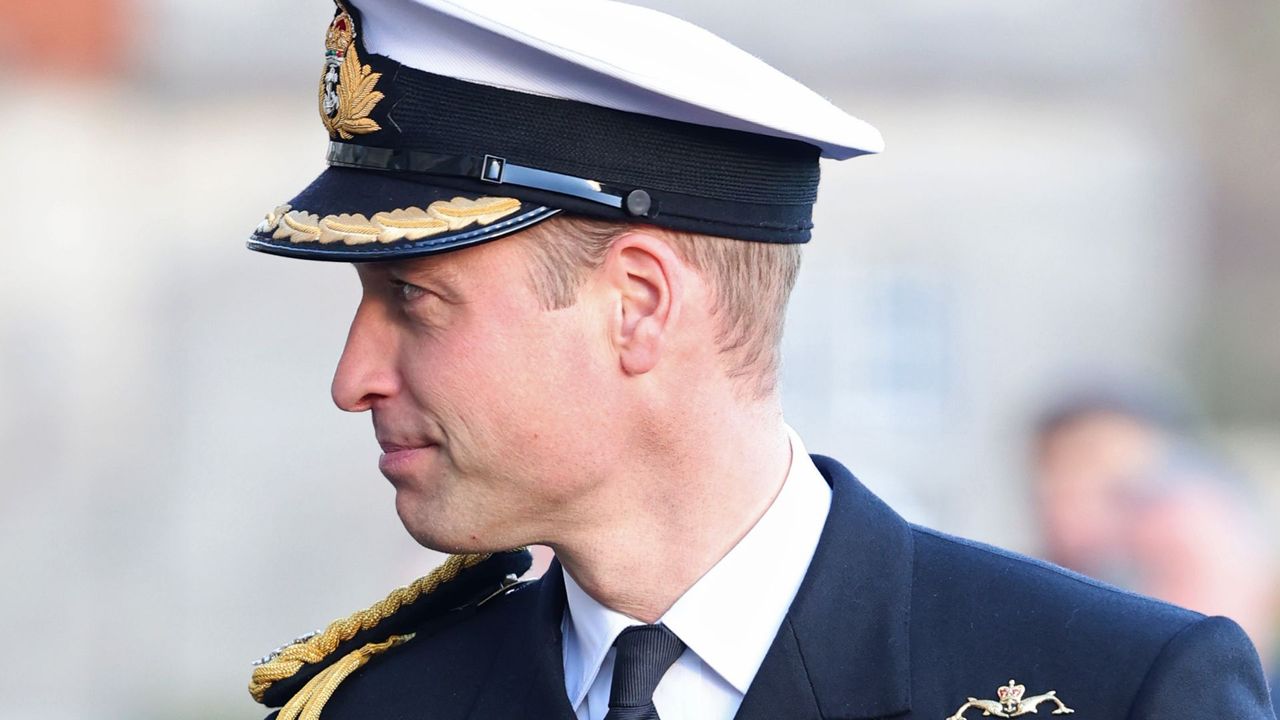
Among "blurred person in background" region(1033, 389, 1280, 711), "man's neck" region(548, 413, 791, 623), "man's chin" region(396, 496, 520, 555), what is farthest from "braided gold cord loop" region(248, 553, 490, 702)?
"blurred person in background" region(1033, 389, 1280, 711)

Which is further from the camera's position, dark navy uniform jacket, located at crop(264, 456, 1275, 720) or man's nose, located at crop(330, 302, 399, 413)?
man's nose, located at crop(330, 302, 399, 413)

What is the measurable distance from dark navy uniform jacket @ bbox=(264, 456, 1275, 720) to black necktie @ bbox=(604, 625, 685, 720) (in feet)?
0.39

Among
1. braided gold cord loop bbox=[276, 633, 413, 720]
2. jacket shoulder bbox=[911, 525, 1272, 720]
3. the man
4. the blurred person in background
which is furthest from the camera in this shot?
the blurred person in background

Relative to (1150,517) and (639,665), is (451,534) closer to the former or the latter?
(639,665)

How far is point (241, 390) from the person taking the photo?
1162 centimetres

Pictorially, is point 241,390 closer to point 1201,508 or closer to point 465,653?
point 1201,508

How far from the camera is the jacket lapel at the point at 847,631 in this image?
233 cm

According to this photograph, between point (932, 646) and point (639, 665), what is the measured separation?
40 centimetres

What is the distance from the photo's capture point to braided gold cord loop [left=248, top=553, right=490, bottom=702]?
108 inches

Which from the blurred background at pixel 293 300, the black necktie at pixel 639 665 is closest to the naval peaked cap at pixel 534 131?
the black necktie at pixel 639 665

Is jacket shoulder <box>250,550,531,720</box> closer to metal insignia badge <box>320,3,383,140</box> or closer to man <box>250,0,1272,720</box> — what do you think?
man <box>250,0,1272,720</box>

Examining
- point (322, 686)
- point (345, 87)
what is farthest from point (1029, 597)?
point (345, 87)

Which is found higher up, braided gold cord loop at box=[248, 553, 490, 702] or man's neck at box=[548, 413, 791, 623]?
man's neck at box=[548, 413, 791, 623]

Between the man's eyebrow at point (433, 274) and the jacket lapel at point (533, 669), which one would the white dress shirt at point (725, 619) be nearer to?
the jacket lapel at point (533, 669)
